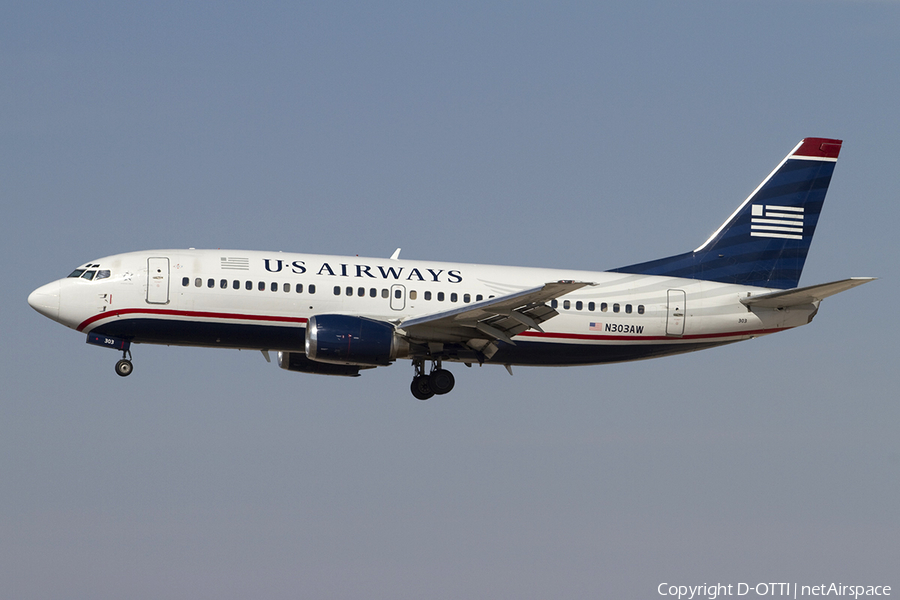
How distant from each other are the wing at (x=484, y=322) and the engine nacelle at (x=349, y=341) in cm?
84

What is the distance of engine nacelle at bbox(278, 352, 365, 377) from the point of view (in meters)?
41.6

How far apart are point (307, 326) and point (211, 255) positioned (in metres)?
4.15

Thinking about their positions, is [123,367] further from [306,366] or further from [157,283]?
[306,366]

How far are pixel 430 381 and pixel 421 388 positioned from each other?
390 mm

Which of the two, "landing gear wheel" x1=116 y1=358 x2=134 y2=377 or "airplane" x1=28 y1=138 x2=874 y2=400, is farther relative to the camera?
"landing gear wheel" x1=116 y1=358 x2=134 y2=377

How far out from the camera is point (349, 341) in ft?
119

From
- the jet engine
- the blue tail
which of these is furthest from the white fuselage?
the jet engine

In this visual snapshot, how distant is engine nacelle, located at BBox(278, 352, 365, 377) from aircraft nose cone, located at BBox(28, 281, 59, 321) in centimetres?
794

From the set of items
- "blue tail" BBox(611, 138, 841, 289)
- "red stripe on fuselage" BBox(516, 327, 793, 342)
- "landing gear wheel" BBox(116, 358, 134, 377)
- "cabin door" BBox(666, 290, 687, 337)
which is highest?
"blue tail" BBox(611, 138, 841, 289)

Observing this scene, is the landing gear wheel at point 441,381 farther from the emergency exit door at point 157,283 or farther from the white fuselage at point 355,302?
the emergency exit door at point 157,283

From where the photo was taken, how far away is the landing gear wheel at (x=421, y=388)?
131 ft

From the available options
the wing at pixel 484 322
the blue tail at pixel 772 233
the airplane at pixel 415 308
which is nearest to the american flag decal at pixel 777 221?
the blue tail at pixel 772 233

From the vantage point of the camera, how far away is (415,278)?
38.9 metres

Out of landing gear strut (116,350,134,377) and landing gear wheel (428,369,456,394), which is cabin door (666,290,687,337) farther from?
landing gear strut (116,350,134,377)
